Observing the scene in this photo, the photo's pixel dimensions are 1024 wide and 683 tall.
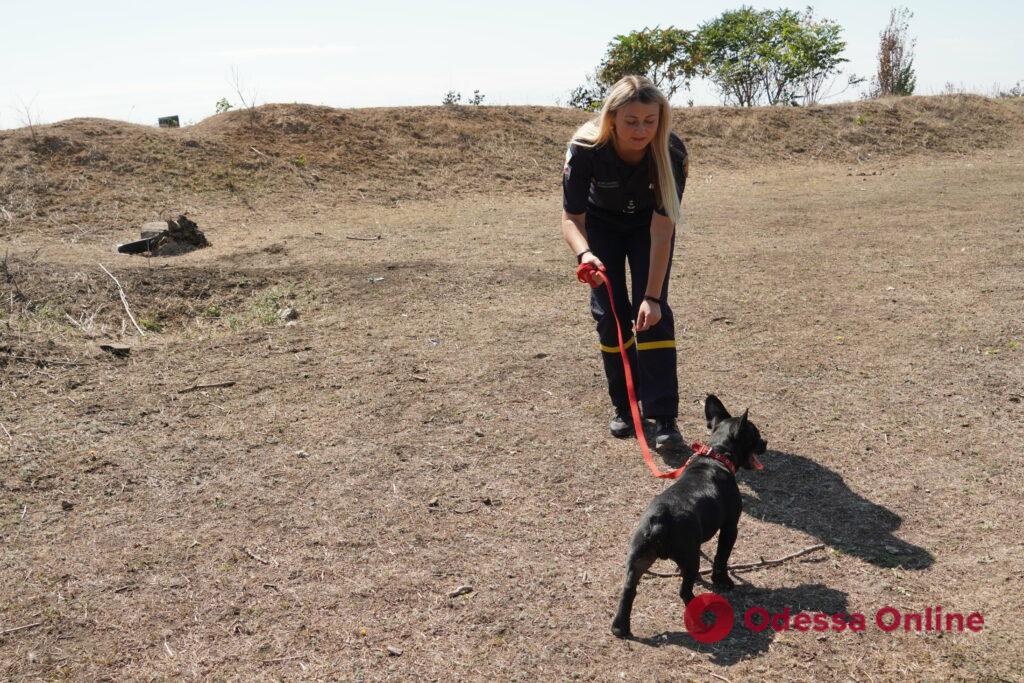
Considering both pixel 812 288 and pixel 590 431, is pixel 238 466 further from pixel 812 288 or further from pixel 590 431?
pixel 812 288

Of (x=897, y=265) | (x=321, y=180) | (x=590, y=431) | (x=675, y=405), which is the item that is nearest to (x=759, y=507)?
(x=675, y=405)

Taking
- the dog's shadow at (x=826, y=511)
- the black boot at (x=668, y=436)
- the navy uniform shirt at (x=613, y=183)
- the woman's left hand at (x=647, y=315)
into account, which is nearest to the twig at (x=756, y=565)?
the dog's shadow at (x=826, y=511)

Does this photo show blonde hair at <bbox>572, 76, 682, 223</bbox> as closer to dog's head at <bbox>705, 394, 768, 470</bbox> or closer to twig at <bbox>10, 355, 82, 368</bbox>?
dog's head at <bbox>705, 394, 768, 470</bbox>

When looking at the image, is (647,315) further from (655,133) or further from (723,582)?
(723,582)

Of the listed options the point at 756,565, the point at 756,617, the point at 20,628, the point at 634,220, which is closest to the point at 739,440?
the point at 756,565

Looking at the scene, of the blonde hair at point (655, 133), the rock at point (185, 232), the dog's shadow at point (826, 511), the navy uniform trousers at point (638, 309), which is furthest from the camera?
the rock at point (185, 232)

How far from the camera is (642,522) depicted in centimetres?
299

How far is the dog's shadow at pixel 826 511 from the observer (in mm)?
3522

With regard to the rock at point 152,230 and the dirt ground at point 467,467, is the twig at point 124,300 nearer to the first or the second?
the dirt ground at point 467,467

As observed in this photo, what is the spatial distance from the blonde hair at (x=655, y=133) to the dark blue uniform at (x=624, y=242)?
0.05 metres

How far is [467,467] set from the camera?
4449mm

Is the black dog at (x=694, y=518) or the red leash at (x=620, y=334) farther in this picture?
the red leash at (x=620, y=334)

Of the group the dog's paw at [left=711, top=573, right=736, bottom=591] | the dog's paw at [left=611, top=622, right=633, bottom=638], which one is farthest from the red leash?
the dog's paw at [left=611, top=622, right=633, bottom=638]

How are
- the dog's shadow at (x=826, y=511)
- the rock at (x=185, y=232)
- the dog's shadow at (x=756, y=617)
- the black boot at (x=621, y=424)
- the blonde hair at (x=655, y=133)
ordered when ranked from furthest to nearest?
the rock at (x=185, y=232) < the black boot at (x=621, y=424) < the blonde hair at (x=655, y=133) < the dog's shadow at (x=826, y=511) < the dog's shadow at (x=756, y=617)
